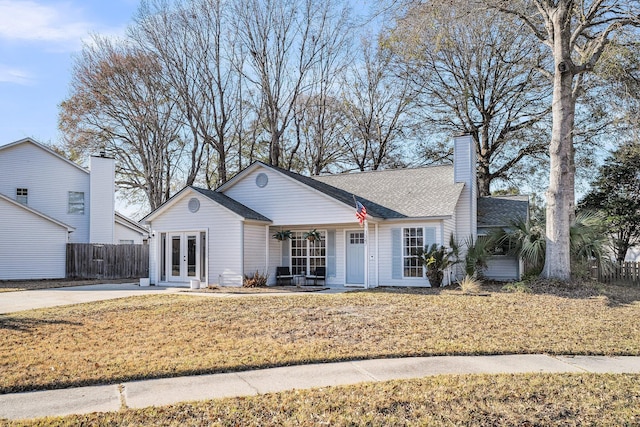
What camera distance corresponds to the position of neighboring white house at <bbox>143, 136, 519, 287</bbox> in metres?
17.5

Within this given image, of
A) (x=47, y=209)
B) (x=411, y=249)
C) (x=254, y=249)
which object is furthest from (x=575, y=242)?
(x=47, y=209)

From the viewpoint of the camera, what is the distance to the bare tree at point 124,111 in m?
28.4

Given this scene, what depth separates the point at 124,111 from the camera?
29.4 metres

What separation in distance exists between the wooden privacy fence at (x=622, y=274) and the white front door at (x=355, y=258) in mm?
9482

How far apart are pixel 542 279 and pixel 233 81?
21021mm

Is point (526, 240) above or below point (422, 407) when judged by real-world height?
above

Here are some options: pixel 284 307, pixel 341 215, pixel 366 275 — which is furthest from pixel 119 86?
pixel 284 307

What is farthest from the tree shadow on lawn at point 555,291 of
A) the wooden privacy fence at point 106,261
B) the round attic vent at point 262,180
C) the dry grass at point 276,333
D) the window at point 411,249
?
the wooden privacy fence at point 106,261

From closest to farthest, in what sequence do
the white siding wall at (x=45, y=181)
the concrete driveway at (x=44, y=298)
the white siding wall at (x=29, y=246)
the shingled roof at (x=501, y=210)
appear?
the concrete driveway at (x=44, y=298) < the shingled roof at (x=501, y=210) < the white siding wall at (x=29, y=246) < the white siding wall at (x=45, y=181)

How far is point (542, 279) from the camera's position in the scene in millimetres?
15805

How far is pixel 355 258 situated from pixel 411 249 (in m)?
2.18

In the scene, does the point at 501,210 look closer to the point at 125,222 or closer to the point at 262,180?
the point at 262,180

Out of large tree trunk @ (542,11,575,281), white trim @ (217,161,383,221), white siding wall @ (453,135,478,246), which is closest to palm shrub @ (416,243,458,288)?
white trim @ (217,161,383,221)

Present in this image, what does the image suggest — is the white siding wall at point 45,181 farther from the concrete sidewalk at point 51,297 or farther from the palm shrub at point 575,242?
the palm shrub at point 575,242
